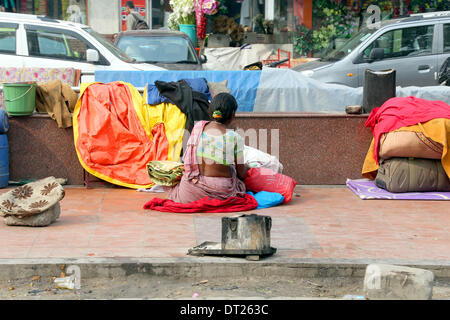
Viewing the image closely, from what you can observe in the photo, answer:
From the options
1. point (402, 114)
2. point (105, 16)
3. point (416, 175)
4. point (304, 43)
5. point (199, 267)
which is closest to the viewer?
point (199, 267)

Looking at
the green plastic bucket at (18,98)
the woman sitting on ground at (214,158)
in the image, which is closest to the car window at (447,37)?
the woman sitting on ground at (214,158)

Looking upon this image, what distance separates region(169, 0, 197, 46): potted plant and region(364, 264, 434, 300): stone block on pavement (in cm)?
1437

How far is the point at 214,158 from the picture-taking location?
7.27m

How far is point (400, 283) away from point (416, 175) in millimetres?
3633

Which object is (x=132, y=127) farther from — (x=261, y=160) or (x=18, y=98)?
(x=261, y=160)

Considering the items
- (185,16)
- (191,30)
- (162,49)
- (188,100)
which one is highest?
(185,16)

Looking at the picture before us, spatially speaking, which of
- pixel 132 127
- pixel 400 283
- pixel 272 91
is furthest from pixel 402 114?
pixel 400 283

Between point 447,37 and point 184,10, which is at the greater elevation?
point 184,10

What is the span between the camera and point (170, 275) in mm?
5492

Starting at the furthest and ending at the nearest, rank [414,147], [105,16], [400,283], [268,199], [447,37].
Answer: [105,16] → [447,37] → [414,147] → [268,199] → [400,283]

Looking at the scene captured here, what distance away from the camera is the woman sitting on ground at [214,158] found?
7.26 metres
